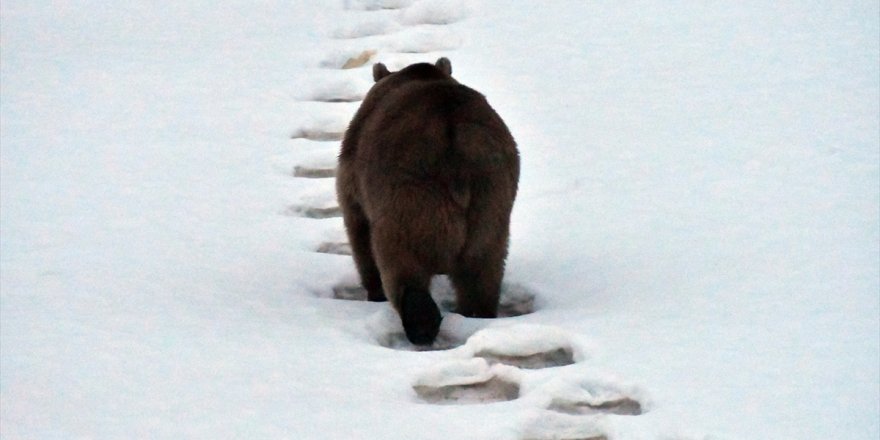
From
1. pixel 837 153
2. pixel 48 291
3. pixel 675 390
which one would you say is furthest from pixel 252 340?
pixel 837 153

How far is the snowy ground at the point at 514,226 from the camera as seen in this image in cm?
446

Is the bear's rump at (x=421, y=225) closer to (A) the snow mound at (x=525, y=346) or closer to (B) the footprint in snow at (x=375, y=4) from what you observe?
(A) the snow mound at (x=525, y=346)

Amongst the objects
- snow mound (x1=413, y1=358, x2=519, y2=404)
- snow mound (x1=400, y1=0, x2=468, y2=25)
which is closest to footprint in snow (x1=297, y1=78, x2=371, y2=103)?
snow mound (x1=400, y1=0, x2=468, y2=25)

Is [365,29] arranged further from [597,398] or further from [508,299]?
[597,398]

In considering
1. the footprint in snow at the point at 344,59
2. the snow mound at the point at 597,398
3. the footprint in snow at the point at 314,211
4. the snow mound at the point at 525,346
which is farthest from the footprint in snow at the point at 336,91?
the snow mound at the point at 597,398

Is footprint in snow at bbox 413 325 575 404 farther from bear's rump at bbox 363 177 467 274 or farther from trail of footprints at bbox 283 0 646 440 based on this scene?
bear's rump at bbox 363 177 467 274

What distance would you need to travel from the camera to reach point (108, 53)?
10242 millimetres

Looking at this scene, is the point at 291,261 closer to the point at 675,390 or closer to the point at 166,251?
the point at 166,251

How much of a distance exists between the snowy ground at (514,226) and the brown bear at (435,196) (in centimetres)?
21

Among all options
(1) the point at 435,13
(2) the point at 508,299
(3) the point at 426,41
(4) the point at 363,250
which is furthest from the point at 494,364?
(1) the point at 435,13

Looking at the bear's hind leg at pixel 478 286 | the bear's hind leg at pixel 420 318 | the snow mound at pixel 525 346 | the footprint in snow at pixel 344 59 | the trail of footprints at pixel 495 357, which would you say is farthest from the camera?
the footprint in snow at pixel 344 59

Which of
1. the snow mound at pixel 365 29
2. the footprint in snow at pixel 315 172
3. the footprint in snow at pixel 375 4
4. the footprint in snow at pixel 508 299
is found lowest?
the footprint in snow at pixel 508 299

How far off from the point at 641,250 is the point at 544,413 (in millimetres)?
2095

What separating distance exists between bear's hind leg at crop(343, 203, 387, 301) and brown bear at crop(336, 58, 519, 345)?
136mm
